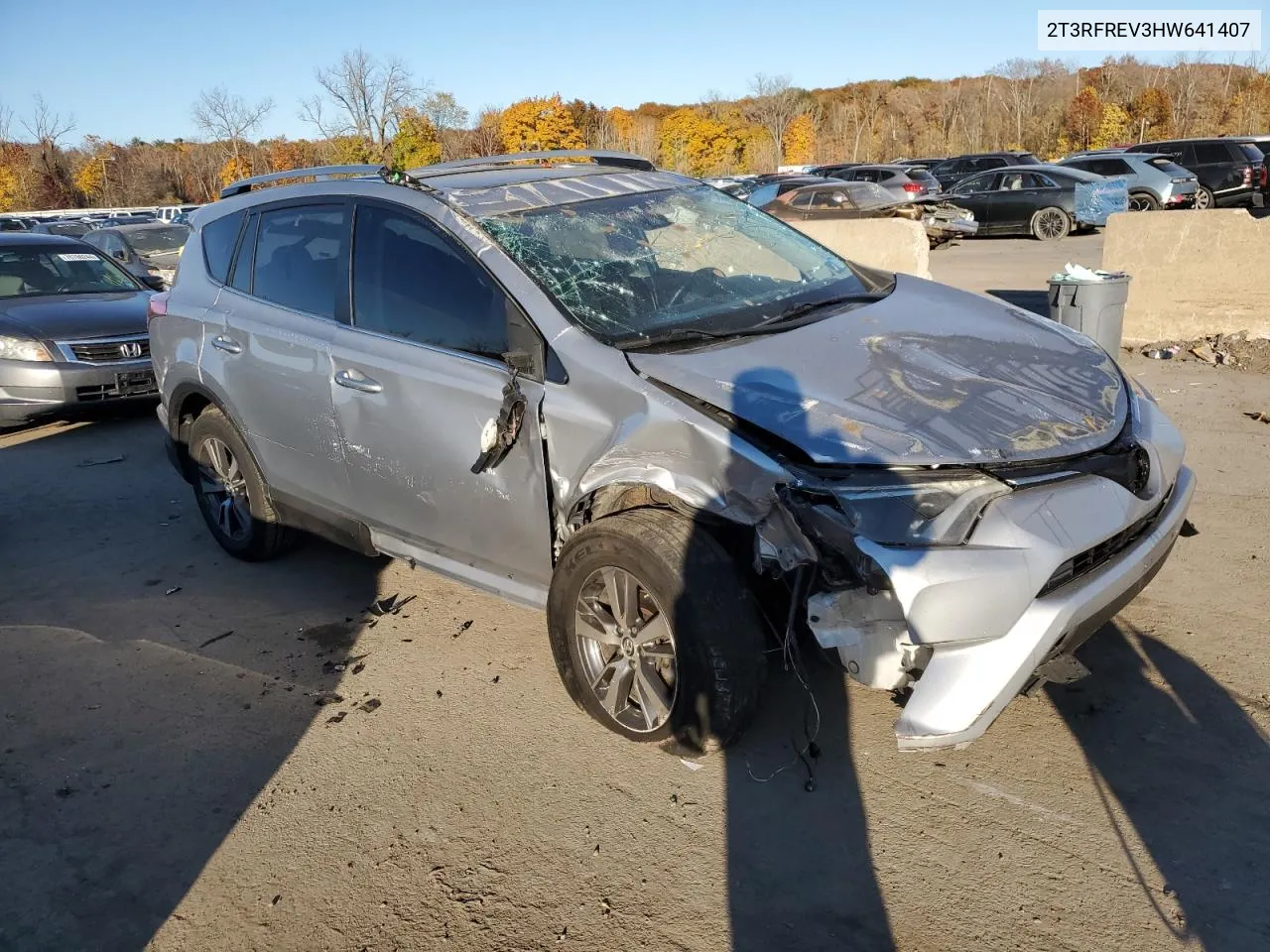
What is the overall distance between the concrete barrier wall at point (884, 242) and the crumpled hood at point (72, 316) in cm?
678

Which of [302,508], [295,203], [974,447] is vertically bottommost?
[302,508]

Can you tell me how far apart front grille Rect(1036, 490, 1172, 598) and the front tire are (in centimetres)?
88

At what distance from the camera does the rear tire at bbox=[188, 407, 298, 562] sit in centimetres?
498

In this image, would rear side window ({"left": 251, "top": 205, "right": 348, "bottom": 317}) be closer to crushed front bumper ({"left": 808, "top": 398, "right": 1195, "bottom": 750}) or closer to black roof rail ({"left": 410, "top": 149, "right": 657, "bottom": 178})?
black roof rail ({"left": 410, "top": 149, "right": 657, "bottom": 178})

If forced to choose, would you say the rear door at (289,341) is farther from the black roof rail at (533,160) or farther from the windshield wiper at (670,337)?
the windshield wiper at (670,337)

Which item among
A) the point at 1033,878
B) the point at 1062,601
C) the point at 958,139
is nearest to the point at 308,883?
the point at 1033,878

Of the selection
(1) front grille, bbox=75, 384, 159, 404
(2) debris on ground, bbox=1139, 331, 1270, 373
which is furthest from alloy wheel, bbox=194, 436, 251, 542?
(2) debris on ground, bbox=1139, 331, 1270, 373

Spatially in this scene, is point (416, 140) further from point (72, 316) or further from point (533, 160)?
point (533, 160)

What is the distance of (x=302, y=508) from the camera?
4.68 meters

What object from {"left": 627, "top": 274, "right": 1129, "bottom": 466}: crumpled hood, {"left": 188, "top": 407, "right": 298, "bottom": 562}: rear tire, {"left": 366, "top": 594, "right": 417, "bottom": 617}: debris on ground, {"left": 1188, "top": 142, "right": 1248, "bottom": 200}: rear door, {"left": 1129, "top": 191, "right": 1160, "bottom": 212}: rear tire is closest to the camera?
{"left": 627, "top": 274, "right": 1129, "bottom": 466}: crumpled hood

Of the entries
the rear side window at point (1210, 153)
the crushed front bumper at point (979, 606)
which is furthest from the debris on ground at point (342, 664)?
the rear side window at point (1210, 153)

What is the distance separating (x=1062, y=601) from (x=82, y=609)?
454 centimetres

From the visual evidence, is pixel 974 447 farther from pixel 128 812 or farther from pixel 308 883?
pixel 128 812

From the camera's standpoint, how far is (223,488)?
5320 mm
